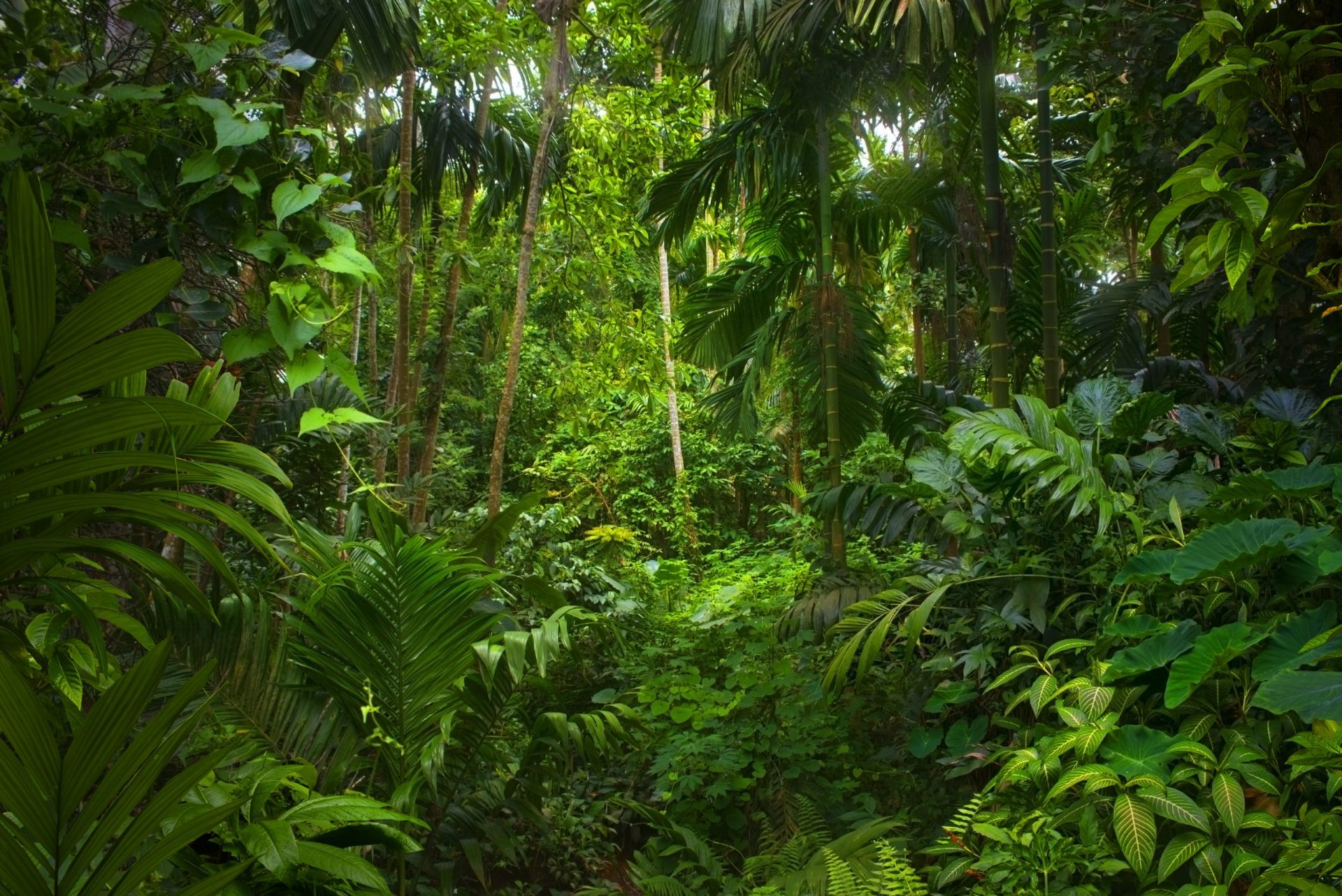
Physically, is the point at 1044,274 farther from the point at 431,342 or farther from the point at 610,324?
the point at 431,342

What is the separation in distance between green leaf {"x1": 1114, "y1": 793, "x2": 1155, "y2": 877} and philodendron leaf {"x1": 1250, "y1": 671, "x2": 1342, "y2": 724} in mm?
501

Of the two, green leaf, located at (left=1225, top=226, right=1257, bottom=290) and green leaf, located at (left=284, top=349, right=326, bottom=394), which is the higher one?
green leaf, located at (left=1225, top=226, right=1257, bottom=290)

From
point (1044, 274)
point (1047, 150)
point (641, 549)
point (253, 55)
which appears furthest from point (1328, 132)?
point (641, 549)

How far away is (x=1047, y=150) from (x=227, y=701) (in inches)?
179

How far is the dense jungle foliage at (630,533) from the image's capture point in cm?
155

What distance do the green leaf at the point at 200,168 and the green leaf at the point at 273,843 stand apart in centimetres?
110

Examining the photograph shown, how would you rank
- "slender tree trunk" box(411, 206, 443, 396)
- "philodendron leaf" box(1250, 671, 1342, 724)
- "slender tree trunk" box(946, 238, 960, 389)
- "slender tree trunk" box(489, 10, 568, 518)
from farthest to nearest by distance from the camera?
"slender tree trunk" box(946, 238, 960, 389), "slender tree trunk" box(411, 206, 443, 396), "slender tree trunk" box(489, 10, 568, 518), "philodendron leaf" box(1250, 671, 1342, 724)

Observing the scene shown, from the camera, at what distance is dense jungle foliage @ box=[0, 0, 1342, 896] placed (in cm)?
155

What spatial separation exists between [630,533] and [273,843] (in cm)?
544

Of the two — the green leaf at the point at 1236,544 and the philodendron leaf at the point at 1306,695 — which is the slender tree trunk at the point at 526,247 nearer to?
the green leaf at the point at 1236,544

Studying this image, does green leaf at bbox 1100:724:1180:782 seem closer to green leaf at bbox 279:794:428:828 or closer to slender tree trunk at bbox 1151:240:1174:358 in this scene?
green leaf at bbox 279:794:428:828

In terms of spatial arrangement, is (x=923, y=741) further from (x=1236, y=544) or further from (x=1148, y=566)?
(x=1236, y=544)

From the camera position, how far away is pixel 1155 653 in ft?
7.92

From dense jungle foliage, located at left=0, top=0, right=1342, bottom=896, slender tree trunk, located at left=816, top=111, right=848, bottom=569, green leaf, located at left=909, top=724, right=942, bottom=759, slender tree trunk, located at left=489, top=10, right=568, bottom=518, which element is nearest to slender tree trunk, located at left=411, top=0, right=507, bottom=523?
dense jungle foliage, located at left=0, top=0, right=1342, bottom=896
